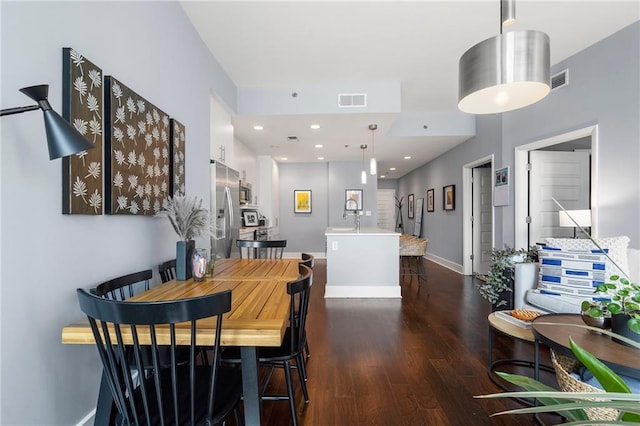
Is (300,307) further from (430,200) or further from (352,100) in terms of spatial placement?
(430,200)

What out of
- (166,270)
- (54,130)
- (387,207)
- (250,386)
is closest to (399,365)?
(250,386)

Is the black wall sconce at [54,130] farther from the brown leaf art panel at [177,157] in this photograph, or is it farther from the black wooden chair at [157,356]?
the brown leaf art panel at [177,157]

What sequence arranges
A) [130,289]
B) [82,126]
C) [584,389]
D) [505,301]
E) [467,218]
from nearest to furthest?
[584,389] < [82,126] < [130,289] < [505,301] < [467,218]

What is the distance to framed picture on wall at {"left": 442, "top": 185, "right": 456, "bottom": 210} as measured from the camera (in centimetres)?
620

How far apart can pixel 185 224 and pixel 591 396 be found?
1.98 meters

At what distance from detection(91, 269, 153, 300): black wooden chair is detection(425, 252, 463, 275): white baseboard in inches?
219

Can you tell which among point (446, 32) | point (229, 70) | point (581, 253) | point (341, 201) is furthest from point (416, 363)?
point (341, 201)

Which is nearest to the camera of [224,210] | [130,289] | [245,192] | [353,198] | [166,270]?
[130,289]

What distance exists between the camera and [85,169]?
59.7 inches

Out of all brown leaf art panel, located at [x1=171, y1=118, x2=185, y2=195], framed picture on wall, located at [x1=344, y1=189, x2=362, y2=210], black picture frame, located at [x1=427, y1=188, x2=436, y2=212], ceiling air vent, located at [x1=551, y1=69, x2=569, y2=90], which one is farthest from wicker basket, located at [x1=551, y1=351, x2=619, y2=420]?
framed picture on wall, located at [x1=344, y1=189, x2=362, y2=210]

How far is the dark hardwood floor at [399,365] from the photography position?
183 centimetres

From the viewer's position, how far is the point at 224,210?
349 centimetres

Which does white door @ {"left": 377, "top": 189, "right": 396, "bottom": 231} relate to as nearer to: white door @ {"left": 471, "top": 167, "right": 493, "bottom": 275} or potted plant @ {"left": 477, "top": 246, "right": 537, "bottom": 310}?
white door @ {"left": 471, "top": 167, "right": 493, "bottom": 275}

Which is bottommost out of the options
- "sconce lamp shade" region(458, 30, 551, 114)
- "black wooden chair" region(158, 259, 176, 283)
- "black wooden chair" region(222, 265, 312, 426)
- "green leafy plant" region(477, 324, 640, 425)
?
"black wooden chair" region(222, 265, 312, 426)
